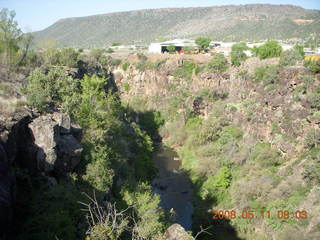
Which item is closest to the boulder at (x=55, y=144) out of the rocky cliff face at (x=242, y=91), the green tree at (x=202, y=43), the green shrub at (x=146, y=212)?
the green shrub at (x=146, y=212)

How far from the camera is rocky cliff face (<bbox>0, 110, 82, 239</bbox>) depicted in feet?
40.0

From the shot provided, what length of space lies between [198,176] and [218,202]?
16.9 ft

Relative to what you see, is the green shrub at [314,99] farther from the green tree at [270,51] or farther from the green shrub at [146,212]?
the green shrub at [146,212]

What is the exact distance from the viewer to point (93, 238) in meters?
9.34

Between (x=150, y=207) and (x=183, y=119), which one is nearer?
(x=150, y=207)

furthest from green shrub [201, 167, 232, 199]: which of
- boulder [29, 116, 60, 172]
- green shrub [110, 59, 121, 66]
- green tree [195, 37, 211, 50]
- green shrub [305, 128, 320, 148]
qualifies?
green tree [195, 37, 211, 50]

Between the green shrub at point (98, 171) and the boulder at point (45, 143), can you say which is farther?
the green shrub at point (98, 171)

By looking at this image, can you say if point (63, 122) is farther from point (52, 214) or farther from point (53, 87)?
point (52, 214)

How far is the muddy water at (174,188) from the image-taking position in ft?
85.6

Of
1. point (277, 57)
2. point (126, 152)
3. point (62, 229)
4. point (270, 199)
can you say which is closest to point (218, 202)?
point (270, 199)

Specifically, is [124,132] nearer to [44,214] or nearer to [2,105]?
[2,105]
